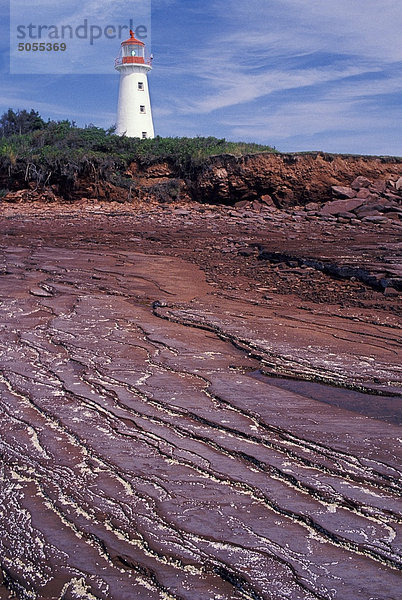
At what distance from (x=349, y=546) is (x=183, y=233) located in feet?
36.6

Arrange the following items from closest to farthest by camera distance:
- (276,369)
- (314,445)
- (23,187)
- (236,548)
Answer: (236,548), (314,445), (276,369), (23,187)

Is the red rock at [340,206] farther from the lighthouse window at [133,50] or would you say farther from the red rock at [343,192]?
the lighthouse window at [133,50]

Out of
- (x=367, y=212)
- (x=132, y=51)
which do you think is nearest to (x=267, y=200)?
(x=367, y=212)

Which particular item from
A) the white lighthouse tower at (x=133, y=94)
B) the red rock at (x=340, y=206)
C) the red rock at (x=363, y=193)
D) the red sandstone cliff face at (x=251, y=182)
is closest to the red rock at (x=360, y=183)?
the red rock at (x=363, y=193)

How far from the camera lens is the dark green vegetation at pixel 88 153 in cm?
1867

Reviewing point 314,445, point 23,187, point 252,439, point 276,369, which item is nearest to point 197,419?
point 252,439

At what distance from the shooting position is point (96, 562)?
2.41m

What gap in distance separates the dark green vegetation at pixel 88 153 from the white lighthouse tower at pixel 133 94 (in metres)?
7.68

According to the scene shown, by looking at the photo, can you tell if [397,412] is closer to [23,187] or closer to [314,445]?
[314,445]

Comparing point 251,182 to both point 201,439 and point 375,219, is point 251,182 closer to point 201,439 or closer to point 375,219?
point 375,219

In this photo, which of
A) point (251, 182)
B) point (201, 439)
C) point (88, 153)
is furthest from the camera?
point (88, 153)

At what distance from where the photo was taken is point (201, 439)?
11.7ft

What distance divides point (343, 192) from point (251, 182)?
2.77 m

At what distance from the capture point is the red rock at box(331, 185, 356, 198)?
16823mm
